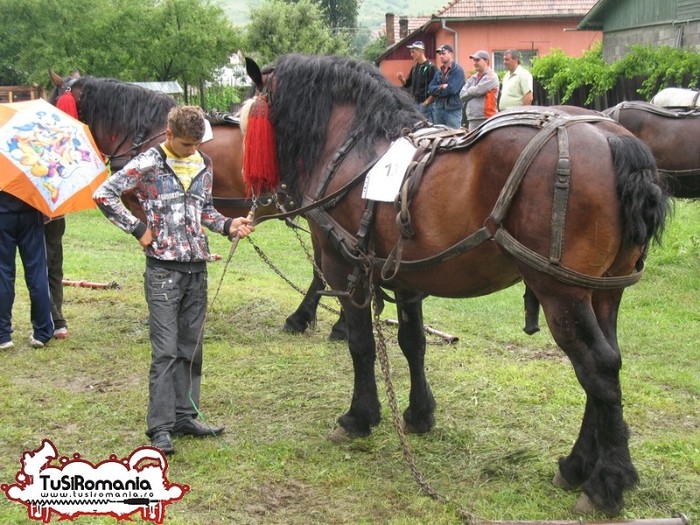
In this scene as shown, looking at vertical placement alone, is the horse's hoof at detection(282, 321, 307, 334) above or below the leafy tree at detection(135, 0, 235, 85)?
below

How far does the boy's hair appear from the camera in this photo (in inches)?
176

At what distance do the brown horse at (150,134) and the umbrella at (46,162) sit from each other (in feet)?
3.11

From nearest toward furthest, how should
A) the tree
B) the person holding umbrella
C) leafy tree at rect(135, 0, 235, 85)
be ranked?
the person holding umbrella
the tree
leafy tree at rect(135, 0, 235, 85)

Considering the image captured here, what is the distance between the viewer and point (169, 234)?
4621 millimetres

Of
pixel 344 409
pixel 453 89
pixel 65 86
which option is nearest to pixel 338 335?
pixel 344 409

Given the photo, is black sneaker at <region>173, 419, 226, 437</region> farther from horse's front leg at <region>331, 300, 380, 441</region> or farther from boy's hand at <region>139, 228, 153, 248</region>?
boy's hand at <region>139, 228, 153, 248</region>

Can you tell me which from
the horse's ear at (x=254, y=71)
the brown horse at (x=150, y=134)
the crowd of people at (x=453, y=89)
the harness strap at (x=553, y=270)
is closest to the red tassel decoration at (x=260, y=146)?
the horse's ear at (x=254, y=71)

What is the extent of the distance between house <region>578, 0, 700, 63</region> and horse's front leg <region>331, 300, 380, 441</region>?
42.7ft

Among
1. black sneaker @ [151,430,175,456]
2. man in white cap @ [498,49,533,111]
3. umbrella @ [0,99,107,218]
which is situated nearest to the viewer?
black sneaker @ [151,430,175,456]

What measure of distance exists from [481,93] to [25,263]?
22.1 feet

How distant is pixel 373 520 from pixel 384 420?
1.36 metres

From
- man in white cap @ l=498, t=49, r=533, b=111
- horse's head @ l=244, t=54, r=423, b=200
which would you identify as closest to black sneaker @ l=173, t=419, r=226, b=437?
horse's head @ l=244, t=54, r=423, b=200

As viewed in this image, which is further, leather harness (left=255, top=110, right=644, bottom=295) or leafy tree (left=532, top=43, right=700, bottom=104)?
leafy tree (left=532, top=43, right=700, bottom=104)

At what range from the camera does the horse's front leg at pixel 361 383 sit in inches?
189
